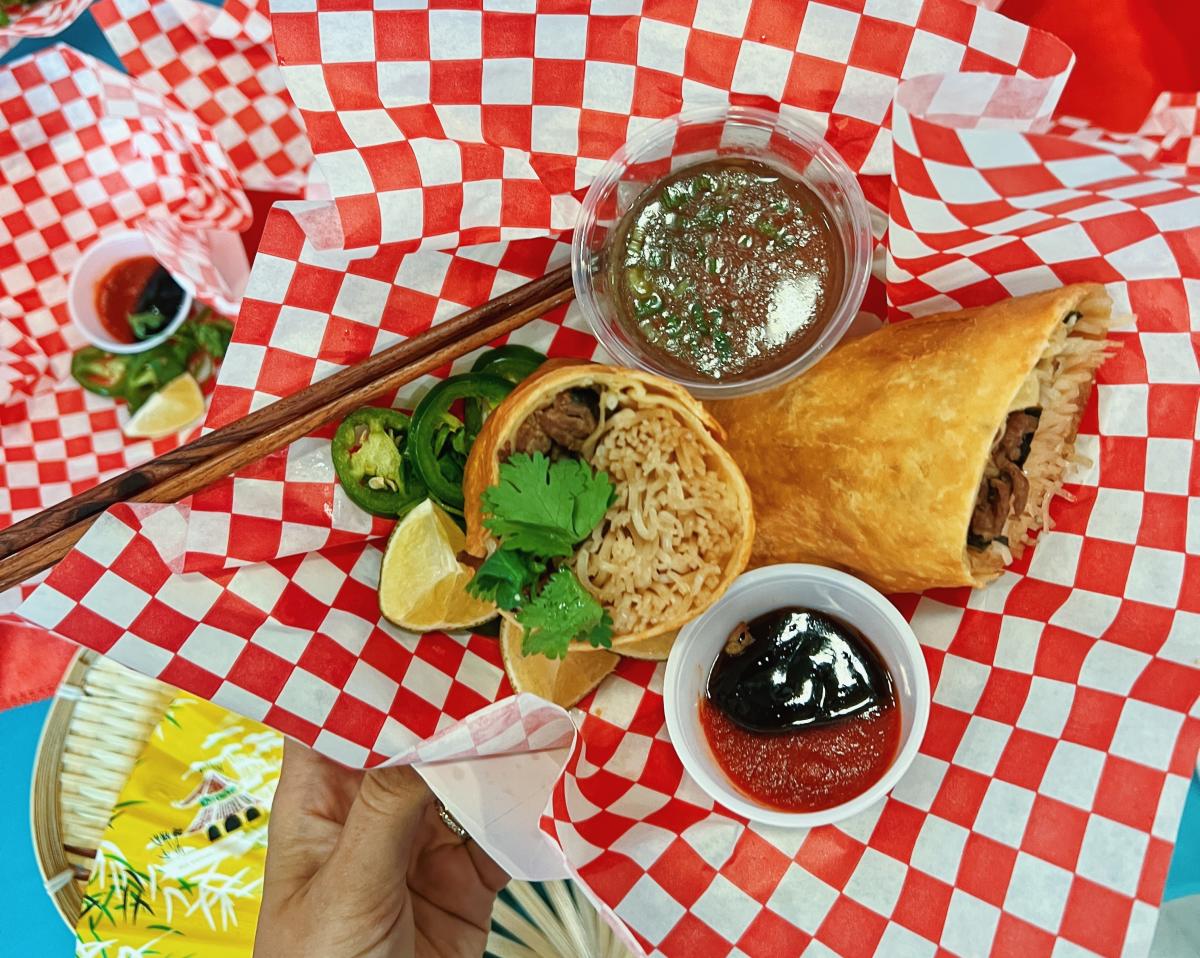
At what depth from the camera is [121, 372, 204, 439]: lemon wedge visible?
2539mm

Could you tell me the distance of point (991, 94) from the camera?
5.55ft

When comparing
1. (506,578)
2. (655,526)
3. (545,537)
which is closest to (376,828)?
(506,578)

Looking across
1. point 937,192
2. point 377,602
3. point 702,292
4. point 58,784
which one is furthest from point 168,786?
point 937,192

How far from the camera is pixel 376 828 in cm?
195

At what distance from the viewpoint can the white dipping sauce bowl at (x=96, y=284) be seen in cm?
255

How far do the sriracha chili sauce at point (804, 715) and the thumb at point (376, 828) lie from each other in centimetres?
67

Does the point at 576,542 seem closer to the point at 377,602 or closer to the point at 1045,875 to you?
the point at 377,602

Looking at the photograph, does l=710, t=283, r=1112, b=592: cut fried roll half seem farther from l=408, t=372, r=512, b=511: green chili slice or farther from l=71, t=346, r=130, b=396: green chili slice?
l=71, t=346, r=130, b=396: green chili slice

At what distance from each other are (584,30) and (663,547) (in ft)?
3.52

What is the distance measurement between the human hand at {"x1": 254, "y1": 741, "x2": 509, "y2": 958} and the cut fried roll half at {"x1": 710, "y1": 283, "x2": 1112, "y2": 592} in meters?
1.08

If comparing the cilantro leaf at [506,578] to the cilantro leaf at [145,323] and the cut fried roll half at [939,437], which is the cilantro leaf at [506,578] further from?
the cilantro leaf at [145,323]

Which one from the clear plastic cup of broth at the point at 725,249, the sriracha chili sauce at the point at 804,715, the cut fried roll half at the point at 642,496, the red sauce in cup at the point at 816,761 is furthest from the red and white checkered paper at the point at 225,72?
the red sauce in cup at the point at 816,761

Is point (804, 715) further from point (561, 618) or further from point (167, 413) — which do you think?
point (167, 413)

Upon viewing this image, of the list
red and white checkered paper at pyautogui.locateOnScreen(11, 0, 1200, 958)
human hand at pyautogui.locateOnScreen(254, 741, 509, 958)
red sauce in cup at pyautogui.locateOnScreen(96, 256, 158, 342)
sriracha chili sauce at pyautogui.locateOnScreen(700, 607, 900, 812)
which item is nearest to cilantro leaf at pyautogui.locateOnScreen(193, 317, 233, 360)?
red sauce in cup at pyautogui.locateOnScreen(96, 256, 158, 342)
